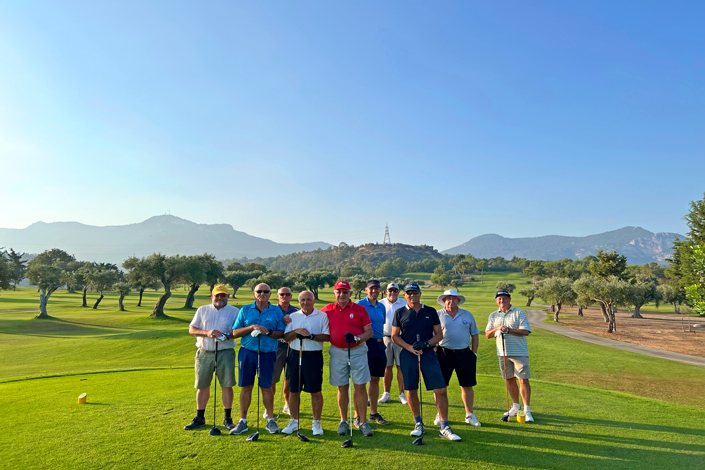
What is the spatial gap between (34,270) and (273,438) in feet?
152

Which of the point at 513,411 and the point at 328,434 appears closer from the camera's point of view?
the point at 328,434

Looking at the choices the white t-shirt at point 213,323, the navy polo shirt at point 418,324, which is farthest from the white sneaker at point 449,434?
the white t-shirt at point 213,323

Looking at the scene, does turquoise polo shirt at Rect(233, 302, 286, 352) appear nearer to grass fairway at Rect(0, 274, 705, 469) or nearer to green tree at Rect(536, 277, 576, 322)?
grass fairway at Rect(0, 274, 705, 469)

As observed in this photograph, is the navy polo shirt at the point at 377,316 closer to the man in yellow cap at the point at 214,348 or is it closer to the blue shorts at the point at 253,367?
the blue shorts at the point at 253,367

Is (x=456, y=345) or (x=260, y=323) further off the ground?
(x=260, y=323)

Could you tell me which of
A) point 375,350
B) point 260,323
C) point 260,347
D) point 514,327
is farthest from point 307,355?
point 514,327

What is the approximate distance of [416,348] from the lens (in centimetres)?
642

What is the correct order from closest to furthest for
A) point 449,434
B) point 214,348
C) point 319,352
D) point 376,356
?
point 449,434, point 319,352, point 214,348, point 376,356

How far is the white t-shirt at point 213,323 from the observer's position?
689 centimetres

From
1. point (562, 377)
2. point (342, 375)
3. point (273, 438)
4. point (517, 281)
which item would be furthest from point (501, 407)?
point (517, 281)

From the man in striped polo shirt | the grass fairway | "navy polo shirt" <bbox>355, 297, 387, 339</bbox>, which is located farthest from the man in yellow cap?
the man in striped polo shirt

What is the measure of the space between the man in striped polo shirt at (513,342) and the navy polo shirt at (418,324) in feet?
5.98

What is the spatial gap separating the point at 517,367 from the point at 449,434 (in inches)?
101

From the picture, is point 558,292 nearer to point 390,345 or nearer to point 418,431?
point 390,345
